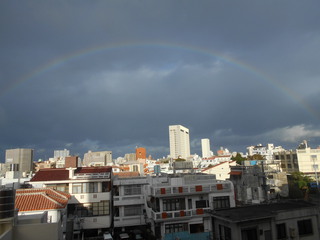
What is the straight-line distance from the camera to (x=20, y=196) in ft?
86.9

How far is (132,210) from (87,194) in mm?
Answer: 7214

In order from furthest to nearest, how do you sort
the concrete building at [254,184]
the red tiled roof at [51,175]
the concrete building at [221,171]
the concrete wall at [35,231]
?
the concrete building at [221,171], the concrete building at [254,184], the red tiled roof at [51,175], the concrete wall at [35,231]

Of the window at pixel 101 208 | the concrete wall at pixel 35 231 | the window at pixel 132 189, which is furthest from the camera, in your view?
the window at pixel 132 189

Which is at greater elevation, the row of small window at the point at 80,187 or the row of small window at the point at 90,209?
the row of small window at the point at 80,187

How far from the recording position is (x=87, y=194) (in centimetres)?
3672

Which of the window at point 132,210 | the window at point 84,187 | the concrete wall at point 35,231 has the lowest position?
the window at point 132,210

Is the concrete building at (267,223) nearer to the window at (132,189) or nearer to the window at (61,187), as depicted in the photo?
the window at (132,189)

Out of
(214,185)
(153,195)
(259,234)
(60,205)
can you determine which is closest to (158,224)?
(153,195)

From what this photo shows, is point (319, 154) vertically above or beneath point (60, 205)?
above

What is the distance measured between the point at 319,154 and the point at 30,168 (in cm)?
12253

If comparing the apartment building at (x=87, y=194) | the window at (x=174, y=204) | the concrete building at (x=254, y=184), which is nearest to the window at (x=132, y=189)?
the apartment building at (x=87, y=194)

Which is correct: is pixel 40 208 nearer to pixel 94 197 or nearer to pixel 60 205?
pixel 60 205

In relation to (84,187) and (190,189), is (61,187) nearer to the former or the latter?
(84,187)

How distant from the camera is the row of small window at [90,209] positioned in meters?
35.9
